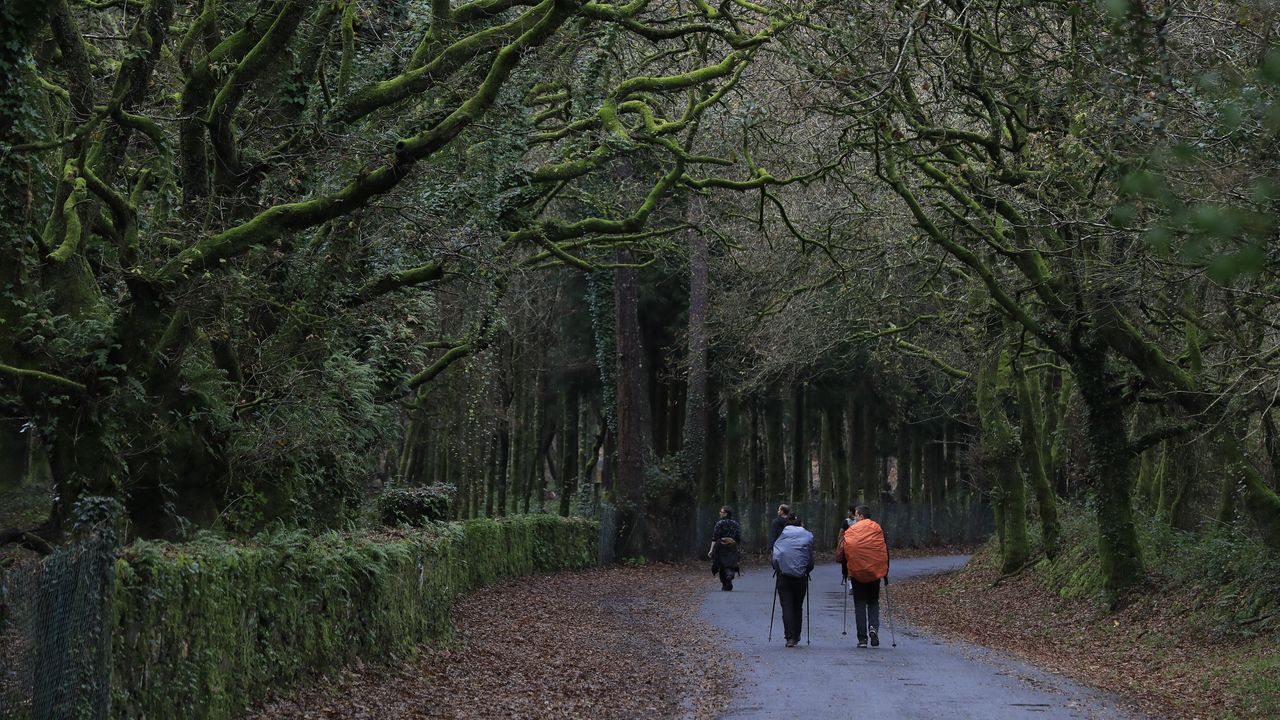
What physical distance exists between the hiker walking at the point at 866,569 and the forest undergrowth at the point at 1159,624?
1.87 meters

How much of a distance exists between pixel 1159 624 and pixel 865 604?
4280 millimetres

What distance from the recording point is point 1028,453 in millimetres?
24609

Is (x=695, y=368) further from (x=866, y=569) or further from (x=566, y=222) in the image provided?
(x=866, y=569)

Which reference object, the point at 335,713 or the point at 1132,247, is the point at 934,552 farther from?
the point at 335,713

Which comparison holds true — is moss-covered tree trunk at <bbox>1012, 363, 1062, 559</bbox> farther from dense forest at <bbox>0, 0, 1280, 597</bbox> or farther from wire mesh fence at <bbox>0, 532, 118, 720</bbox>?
wire mesh fence at <bbox>0, 532, 118, 720</bbox>

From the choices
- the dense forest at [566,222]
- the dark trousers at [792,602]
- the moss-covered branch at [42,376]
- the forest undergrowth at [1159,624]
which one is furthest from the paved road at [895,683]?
the moss-covered branch at [42,376]

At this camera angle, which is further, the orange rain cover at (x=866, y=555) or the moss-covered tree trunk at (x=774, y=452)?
the moss-covered tree trunk at (x=774, y=452)

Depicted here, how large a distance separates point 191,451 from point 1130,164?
9.98 metres

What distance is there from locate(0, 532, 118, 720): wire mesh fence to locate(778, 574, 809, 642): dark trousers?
32.3ft

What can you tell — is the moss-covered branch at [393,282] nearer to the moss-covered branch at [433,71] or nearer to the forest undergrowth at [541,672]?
the moss-covered branch at [433,71]

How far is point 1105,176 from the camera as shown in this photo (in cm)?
1270

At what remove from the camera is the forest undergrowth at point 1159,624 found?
12102 mm

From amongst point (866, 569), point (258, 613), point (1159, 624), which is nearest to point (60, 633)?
point (258, 613)

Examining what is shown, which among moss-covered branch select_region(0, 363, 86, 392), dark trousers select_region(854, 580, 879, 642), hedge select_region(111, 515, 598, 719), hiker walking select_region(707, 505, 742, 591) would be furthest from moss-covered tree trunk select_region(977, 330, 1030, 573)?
moss-covered branch select_region(0, 363, 86, 392)
